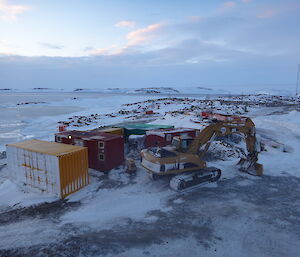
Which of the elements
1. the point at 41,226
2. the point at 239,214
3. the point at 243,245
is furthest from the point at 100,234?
the point at 239,214

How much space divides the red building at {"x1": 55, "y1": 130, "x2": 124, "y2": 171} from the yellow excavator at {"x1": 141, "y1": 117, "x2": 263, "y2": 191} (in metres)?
2.47

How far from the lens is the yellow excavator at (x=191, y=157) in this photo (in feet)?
39.9

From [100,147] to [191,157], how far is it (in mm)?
5555

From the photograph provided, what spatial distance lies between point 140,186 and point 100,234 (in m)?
4.61

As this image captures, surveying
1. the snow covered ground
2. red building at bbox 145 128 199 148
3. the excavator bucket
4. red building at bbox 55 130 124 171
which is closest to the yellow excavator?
the excavator bucket

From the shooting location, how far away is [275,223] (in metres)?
9.30

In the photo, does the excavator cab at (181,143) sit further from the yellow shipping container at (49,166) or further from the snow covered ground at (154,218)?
the yellow shipping container at (49,166)

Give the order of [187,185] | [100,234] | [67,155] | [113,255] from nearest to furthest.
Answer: [113,255] → [100,234] → [67,155] → [187,185]

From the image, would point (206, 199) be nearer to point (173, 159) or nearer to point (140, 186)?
point (173, 159)

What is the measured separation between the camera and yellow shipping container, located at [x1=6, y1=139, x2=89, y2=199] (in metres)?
11.2

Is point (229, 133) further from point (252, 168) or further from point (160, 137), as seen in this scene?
point (160, 137)

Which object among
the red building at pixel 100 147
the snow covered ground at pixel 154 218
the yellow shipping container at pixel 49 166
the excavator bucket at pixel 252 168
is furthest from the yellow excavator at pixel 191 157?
the yellow shipping container at pixel 49 166

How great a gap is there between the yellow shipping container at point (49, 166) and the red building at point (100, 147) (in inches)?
73.8

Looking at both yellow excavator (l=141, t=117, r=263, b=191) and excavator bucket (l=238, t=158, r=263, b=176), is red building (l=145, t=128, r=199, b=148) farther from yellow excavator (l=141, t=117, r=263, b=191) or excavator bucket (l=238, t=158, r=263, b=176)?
excavator bucket (l=238, t=158, r=263, b=176)
